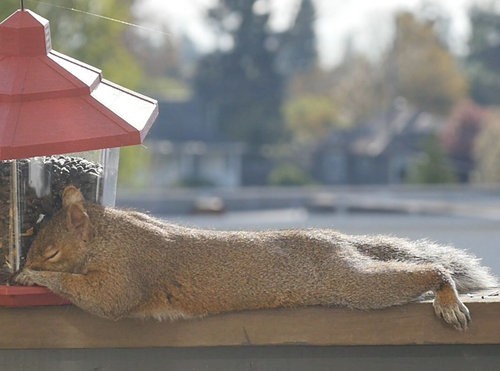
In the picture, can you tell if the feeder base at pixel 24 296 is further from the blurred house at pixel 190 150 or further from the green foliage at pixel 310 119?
the green foliage at pixel 310 119

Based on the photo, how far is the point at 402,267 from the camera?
12.8 feet

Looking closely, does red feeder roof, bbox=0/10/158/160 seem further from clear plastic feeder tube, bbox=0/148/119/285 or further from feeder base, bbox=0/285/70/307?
feeder base, bbox=0/285/70/307

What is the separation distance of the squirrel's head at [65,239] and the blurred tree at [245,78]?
156ft

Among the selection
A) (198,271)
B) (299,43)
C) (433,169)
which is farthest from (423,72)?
(198,271)

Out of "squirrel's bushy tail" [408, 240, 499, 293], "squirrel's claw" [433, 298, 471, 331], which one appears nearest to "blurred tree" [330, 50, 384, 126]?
"squirrel's bushy tail" [408, 240, 499, 293]

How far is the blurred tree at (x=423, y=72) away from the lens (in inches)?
2191

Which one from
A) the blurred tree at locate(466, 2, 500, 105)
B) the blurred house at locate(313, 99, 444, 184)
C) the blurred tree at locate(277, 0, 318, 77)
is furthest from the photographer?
the blurred tree at locate(466, 2, 500, 105)

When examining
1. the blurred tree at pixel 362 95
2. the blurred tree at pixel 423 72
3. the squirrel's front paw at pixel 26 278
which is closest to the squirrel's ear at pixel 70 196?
the squirrel's front paw at pixel 26 278

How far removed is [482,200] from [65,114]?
2620 cm

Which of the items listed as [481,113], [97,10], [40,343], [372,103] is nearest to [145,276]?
[40,343]

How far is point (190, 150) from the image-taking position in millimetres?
51969

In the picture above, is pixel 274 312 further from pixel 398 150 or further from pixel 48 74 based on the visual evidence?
pixel 398 150

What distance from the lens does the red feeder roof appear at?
3.58 metres

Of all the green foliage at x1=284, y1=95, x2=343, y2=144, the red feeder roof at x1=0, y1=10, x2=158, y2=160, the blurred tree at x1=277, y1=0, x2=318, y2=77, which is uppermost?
the blurred tree at x1=277, y1=0, x2=318, y2=77
